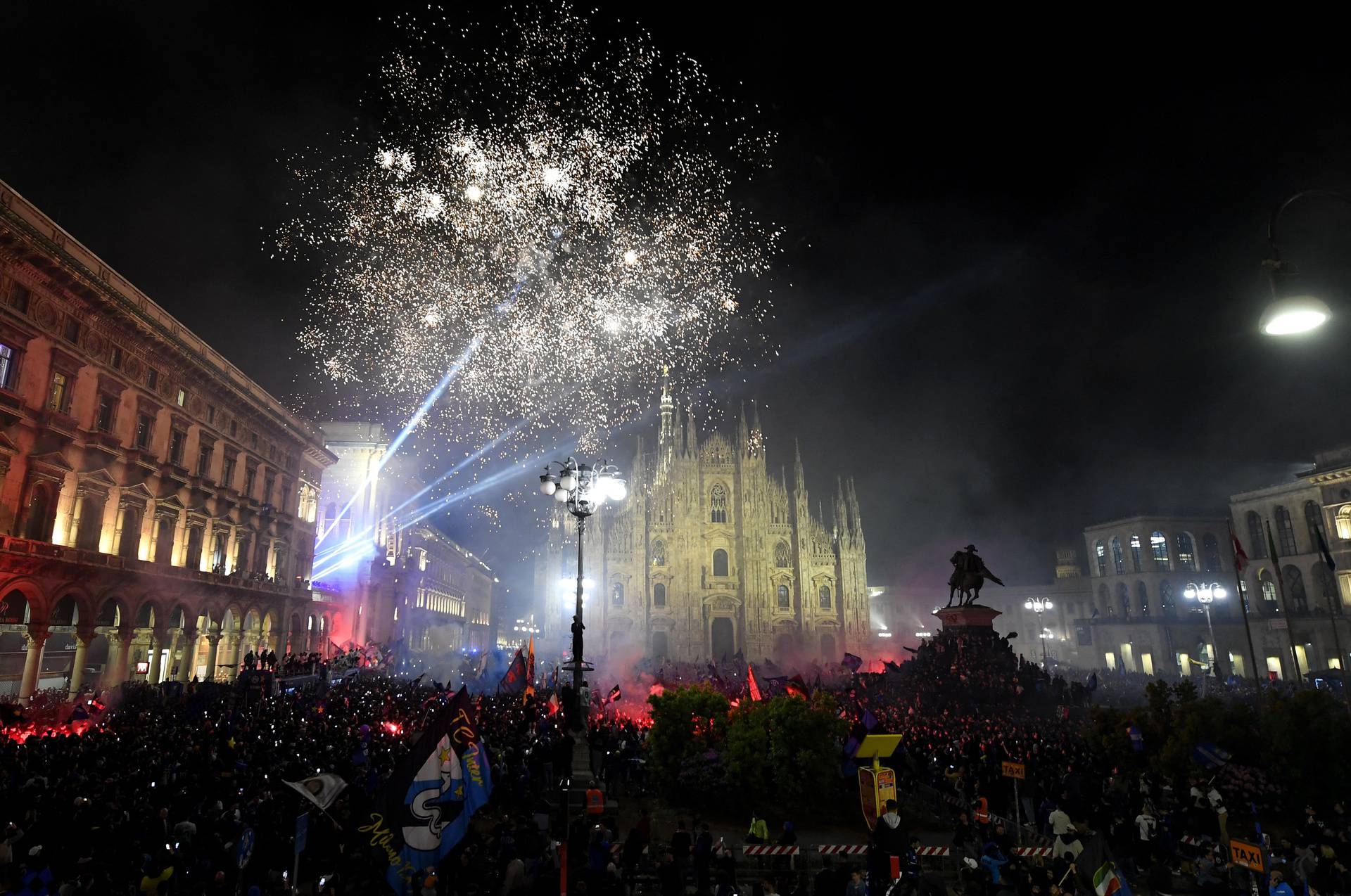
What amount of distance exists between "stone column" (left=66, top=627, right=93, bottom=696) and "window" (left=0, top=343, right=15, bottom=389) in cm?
825

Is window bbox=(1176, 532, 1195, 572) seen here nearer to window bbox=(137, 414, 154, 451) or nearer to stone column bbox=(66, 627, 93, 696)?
window bbox=(137, 414, 154, 451)

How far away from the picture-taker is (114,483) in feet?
85.8

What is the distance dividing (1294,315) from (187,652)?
119 feet

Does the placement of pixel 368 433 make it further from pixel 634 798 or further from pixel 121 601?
pixel 634 798

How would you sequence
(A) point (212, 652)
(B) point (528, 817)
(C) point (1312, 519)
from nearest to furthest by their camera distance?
(B) point (528, 817), (A) point (212, 652), (C) point (1312, 519)

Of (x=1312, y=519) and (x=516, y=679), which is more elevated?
(x=1312, y=519)

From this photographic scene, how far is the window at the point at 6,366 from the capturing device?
21.3 m

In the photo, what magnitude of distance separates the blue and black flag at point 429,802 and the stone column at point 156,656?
26.2 metres

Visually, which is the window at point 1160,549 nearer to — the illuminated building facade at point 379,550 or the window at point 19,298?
the illuminated building facade at point 379,550

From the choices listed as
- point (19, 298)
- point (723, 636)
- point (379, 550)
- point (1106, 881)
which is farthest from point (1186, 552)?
point (19, 298)

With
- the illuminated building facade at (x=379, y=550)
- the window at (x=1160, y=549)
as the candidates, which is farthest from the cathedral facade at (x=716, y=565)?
the window at (x=1160, y=549)

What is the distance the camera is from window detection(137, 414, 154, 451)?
2781cm

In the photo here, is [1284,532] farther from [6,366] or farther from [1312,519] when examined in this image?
[6,366]

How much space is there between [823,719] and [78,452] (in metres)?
25.5
